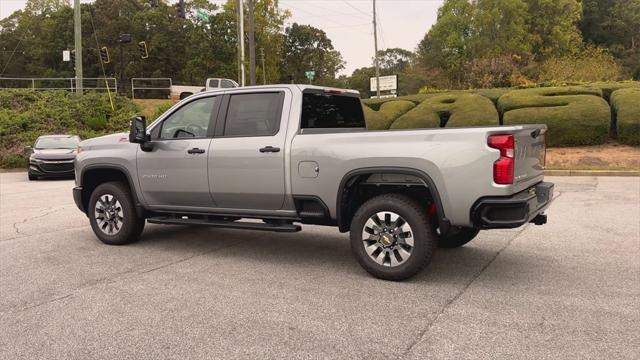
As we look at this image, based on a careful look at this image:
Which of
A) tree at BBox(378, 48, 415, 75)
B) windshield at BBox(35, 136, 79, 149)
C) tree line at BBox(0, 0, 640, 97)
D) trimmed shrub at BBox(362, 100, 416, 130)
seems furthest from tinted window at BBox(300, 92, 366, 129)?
tree at BBox(378, 48, 415, 75)

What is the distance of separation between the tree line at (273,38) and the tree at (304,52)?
0.15m

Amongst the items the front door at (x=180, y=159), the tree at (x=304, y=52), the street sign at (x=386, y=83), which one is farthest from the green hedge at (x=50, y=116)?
the tree at (x=304, y=52)

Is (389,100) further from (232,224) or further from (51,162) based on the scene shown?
(232,224)

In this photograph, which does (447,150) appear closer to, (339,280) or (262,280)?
(339,280)

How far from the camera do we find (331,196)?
527cm

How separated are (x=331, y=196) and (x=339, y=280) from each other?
0.84 meters

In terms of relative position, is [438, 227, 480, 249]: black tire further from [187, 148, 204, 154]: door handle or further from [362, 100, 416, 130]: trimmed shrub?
[362, 100, 416, 130]: trimmed shrub

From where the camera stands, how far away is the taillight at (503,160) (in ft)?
14.6

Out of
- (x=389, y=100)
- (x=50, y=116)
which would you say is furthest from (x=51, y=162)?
(x=389, y=100)

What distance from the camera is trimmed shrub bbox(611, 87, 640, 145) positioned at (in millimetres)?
15766

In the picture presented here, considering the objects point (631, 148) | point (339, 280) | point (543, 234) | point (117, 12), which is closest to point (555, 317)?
point (339, 280)

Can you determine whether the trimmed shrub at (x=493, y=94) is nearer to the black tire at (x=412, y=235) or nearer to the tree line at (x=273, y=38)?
the black tire at (x=412, y=235)

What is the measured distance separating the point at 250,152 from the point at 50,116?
74.4ft

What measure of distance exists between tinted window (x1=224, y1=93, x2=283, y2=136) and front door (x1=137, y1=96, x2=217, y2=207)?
0.94ft
